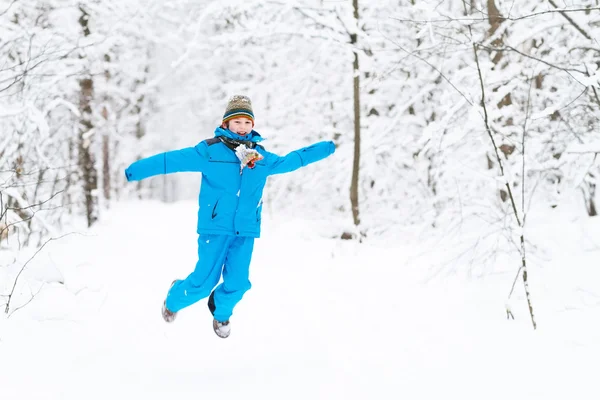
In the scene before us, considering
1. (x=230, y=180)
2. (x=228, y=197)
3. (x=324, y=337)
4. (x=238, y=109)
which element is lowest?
(x=324, y=337)

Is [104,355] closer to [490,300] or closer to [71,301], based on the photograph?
[71,301]

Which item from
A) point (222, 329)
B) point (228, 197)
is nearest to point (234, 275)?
point (222, 329)

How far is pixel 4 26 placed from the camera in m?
6.04

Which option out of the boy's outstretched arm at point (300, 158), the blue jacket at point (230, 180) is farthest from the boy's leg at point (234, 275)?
the boy's outstretched arm at point (300, 158)

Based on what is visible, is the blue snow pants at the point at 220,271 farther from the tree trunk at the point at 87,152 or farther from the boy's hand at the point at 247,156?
the tree trunk at the point at 87,152

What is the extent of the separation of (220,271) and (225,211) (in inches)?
21.2

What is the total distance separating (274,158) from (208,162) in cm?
52

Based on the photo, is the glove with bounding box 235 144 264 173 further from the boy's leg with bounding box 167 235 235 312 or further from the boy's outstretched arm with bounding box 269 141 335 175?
the boy's leg with bounding box 167 235 235 312

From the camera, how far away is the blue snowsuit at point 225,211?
145 inches

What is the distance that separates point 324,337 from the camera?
4191 mm

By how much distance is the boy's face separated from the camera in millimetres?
3762

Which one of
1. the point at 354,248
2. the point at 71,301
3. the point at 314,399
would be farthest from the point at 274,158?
the point at 354,248

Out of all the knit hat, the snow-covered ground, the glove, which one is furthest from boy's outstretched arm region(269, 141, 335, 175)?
the snow-covered ground

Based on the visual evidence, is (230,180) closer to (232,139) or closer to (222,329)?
(232,139)
